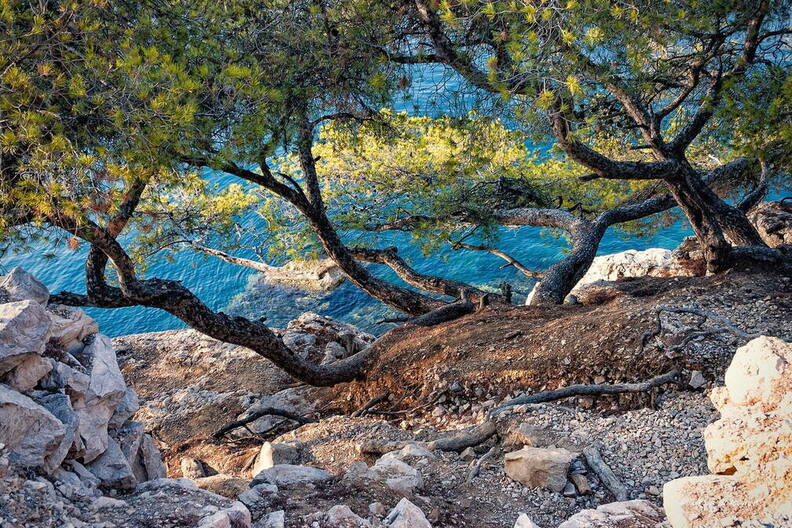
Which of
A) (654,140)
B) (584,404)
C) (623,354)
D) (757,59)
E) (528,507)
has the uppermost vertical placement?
(757,59)

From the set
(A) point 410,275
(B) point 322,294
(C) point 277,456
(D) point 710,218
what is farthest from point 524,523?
(B) point 322,294

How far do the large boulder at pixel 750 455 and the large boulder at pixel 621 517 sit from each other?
699 millimetres

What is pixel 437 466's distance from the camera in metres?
6.61

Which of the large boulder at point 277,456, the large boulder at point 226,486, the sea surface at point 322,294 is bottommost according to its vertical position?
the large boulder at point 226,486

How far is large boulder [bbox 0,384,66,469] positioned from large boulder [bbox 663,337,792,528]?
196 inches

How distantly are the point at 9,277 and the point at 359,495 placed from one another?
4381 millimetres

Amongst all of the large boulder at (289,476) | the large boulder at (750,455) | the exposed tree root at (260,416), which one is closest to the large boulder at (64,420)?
the large boulder at (289,476)

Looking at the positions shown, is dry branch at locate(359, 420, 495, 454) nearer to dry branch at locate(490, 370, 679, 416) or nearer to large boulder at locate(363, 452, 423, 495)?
dry branch at locate(490, 370, 679, 416)

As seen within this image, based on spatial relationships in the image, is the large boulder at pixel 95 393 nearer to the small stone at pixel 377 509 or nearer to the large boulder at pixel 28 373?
the large boulder at pixel 28 373

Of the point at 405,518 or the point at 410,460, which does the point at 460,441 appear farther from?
the point at 405,518

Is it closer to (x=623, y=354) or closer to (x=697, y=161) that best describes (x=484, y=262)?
(x=697, y=161)

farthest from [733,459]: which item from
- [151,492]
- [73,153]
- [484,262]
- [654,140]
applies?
[484,262]

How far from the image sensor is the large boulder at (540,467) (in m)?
5.74

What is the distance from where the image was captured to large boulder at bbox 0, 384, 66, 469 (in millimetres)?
4859
